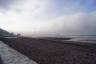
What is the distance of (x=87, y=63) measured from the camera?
32.9ft

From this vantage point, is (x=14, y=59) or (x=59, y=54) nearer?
(x=14, y=59)

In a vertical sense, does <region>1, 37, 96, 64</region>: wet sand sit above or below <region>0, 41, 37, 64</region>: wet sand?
below

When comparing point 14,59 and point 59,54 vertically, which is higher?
point 14,59

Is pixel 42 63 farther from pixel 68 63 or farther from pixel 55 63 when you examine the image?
pixel 68 63

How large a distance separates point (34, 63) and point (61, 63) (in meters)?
2.39

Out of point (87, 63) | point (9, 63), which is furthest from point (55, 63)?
point (9, 63)

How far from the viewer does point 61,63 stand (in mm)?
9836

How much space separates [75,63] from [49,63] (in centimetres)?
233

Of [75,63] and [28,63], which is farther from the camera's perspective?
[75,63]

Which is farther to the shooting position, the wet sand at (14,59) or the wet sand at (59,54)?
the wet sand at (59,54)

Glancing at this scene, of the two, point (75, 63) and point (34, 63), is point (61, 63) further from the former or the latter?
point (34, 63)

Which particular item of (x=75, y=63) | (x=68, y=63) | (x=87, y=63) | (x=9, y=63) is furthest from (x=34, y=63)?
(x=87, y=63)

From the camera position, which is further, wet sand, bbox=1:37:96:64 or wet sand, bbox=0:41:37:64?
wet sand, bbox=1:37:96:64

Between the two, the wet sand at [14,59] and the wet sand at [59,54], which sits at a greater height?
the wet sand at [14,59]
